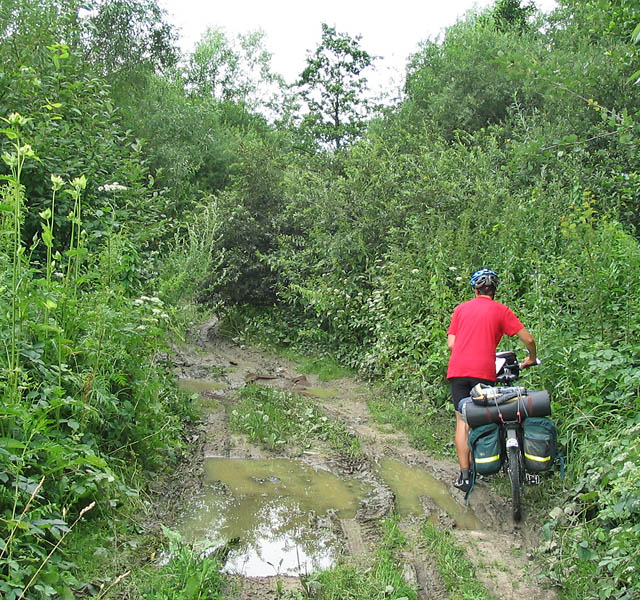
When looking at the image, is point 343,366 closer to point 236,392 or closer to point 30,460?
point 236,392

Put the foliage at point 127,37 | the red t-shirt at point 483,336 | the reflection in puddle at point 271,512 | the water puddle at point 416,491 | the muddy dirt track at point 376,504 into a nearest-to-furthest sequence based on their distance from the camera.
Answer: the muddy dirt track at point 376,504, the reflection in puddle at point 271,512, the water puddle at point 416,491, the red t-shirt at point 483,336, the foliage at point 127,37

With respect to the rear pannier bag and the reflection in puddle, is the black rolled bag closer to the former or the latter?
the rear pannier bag

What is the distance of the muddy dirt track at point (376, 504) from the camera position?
403 centimetres

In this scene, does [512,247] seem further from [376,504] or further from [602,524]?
[602,524]

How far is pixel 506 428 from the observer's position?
4.92 metres

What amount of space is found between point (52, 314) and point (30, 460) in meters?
1.28

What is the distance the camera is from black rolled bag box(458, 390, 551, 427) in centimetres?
477

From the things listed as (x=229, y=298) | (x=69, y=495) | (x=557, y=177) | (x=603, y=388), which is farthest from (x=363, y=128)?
(x=69, y=495)

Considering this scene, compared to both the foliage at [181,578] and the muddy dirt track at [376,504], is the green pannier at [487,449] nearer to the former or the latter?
the muddy dirt track at [376,504]

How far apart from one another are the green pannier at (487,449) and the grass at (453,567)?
61 cm

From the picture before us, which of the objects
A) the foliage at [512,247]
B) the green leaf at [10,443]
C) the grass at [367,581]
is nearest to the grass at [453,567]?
the grass at [367,581]

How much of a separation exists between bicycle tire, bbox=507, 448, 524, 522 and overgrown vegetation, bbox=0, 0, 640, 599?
36 cm

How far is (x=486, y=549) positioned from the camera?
451 centimetres

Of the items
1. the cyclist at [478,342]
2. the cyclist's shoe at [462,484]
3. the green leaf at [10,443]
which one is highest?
the cyclist at [478,342]
